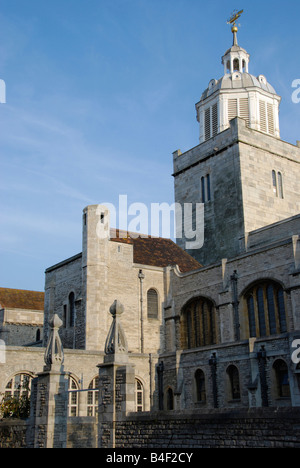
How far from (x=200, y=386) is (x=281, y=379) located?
5588 millimetres

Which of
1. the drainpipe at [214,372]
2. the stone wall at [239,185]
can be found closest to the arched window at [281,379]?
the drainpipe at [214,372]

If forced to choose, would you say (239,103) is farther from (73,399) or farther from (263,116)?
(73,399)

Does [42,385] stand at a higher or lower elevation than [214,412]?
higher

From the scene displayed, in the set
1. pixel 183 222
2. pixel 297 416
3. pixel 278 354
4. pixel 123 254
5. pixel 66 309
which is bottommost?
pixel 297 416

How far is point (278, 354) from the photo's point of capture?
2397 cm

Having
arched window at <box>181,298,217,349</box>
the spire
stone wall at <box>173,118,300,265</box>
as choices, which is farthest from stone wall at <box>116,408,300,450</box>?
the spire

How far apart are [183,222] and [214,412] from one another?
32198mm

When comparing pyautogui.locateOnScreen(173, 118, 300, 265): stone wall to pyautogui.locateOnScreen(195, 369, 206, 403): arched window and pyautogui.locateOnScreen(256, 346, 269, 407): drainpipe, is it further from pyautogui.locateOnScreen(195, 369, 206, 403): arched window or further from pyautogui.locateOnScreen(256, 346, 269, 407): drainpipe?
pyautogui.locateOnScreen(256, 346, 269, 407): drainpipe

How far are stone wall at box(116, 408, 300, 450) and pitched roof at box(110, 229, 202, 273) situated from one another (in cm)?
2064

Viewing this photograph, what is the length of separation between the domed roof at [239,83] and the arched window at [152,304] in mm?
18977

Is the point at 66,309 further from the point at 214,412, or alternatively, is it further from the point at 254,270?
the point at 214,412

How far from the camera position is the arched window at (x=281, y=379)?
2377cm

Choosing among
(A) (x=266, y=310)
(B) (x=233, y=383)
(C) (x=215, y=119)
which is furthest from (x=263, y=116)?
(B) (x=233, y=383)
